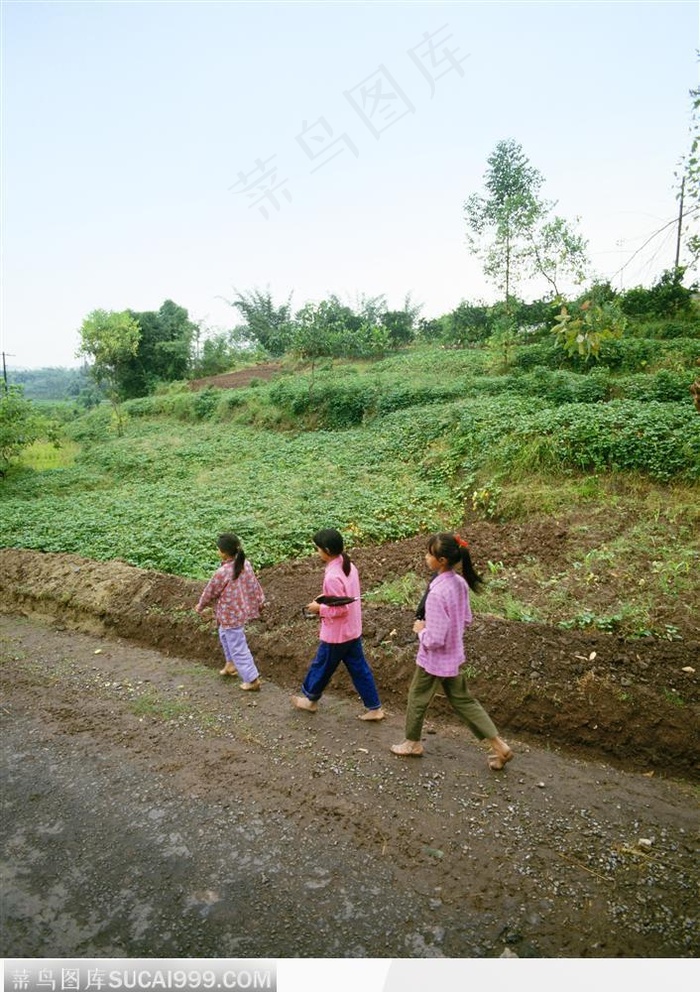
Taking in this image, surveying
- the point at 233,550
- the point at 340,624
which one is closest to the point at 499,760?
the point at 340,624

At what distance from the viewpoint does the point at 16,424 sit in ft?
48.9

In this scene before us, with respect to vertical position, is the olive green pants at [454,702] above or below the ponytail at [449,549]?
below

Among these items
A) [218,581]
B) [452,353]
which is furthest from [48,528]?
[452,353]

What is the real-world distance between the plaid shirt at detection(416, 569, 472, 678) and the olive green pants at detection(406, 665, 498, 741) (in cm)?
8

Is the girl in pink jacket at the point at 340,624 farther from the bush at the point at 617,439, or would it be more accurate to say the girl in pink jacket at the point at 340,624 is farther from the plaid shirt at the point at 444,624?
the bush at the point at 617,439

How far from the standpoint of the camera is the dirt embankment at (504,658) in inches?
164

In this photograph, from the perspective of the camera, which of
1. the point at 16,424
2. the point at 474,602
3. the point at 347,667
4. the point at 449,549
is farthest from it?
the point at 16,424

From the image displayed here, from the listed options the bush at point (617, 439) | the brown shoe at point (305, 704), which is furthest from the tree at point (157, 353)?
the brown shoe at point (305, 704)

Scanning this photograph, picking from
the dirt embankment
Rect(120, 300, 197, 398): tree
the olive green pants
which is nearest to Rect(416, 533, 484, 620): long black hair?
the olive green pants

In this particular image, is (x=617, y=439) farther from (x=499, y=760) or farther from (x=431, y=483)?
(x=499, y=760)

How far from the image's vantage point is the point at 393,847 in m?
3.25

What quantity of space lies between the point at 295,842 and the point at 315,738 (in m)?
1.06

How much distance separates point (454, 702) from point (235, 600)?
2.10 metres

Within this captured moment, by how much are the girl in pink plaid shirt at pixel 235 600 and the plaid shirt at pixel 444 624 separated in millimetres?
1842
